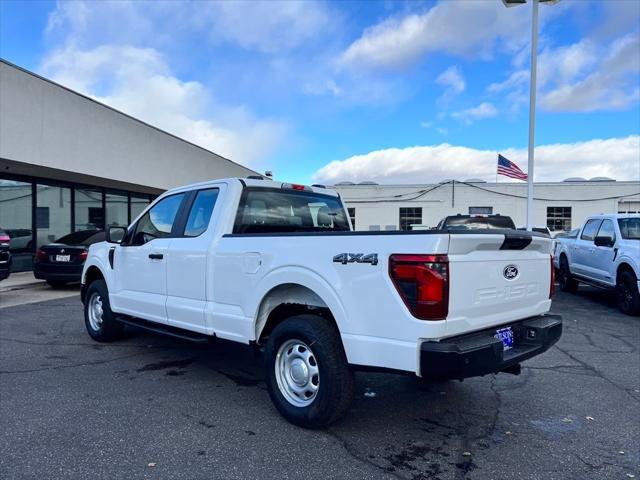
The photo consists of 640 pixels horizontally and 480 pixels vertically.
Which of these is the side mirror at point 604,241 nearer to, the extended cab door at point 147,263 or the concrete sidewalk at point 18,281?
the extended cab door at point 147,263

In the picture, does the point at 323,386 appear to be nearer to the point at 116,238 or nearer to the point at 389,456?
the point at 389,456

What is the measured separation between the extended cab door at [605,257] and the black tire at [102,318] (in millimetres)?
8743

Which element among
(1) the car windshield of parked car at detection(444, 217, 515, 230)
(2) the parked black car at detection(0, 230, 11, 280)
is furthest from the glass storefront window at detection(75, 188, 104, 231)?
(1) the car windshield of parked car at detection(444, 217, 515, 230)

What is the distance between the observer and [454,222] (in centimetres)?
1082

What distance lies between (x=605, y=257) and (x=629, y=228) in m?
0.74

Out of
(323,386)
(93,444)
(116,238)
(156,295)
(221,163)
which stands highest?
(221,163)

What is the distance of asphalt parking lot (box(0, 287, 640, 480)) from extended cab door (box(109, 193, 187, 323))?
65 cm

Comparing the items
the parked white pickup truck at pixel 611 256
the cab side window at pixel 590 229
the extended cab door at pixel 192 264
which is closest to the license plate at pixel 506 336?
the extended cab door at pixel 192 264

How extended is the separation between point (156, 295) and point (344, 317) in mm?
2577

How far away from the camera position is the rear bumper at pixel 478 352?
295cm

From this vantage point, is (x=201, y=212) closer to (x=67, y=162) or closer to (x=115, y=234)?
(x=115, y=234)

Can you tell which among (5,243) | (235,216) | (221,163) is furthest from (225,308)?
(221,163)

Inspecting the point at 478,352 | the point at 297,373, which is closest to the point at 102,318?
the point at 297,373

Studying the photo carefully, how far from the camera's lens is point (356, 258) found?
3.24m
